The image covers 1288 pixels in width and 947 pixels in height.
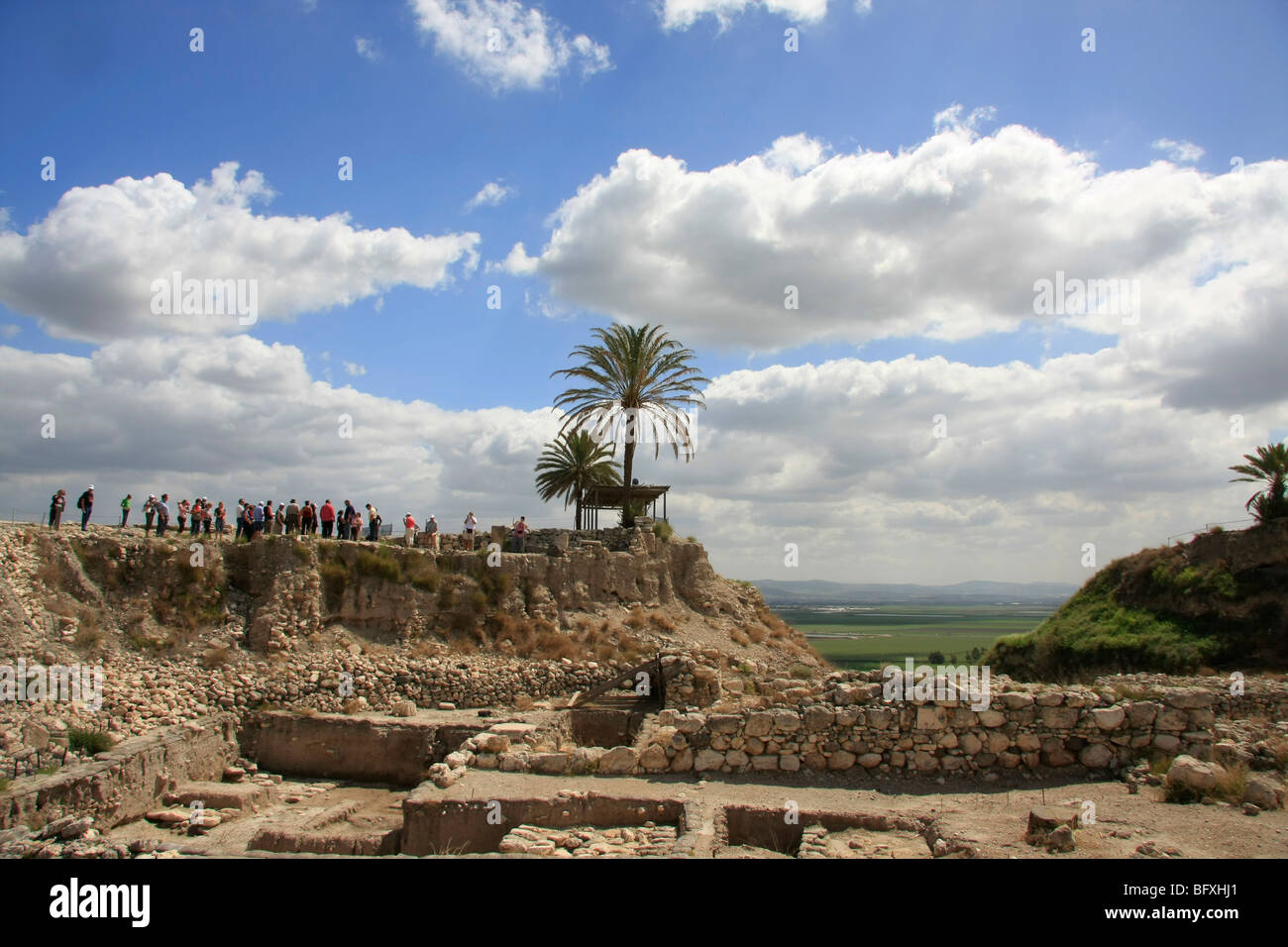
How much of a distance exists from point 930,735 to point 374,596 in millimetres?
15405

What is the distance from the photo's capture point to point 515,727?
1345 centimetres

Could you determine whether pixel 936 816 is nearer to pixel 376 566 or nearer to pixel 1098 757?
pixel 1098 757

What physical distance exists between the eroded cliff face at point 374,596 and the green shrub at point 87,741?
305cm

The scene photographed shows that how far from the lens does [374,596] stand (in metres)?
20.3

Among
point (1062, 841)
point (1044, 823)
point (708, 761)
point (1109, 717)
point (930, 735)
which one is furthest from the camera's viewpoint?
point (708, 761)

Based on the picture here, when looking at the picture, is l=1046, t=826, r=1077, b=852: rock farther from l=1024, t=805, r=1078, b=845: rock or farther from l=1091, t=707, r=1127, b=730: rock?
l=1091, t=707, r=1127, b=730: rock

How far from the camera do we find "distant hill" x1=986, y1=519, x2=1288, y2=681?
24.2m

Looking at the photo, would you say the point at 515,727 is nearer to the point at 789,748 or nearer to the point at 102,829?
the point at 789,748

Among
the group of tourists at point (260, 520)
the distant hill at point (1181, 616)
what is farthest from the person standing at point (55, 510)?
the distant hill at point (1181, 616)

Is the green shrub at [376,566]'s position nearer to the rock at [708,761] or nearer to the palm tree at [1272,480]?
the rock at [708,761]

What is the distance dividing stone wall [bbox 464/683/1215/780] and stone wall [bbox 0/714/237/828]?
8.59 meters

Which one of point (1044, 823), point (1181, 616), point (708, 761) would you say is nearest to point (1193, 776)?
point (1044, 823)
